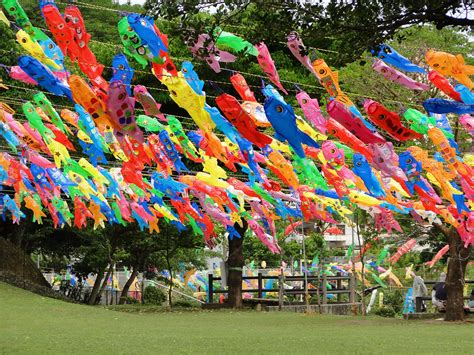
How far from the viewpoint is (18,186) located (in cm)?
1722

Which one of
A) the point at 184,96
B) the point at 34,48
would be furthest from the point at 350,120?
the point at 34,48

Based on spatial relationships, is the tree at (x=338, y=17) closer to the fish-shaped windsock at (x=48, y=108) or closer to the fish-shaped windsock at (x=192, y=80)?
the fish-shaped windsock at (x=192, y=80)

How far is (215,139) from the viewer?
13.5 metres

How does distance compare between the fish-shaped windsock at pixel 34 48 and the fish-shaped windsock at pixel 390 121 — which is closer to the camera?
the fish-shaped windsock at pixel 390 121

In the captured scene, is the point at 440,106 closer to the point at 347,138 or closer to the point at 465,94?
the point at 465,94

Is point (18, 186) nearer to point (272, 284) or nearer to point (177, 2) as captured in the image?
point (177, 2)

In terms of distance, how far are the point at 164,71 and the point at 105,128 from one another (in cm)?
286

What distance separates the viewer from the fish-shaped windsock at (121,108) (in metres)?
9.20

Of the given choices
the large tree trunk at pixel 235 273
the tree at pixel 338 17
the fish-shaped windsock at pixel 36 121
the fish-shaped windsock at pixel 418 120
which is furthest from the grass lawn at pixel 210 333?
the tree at pixel 338 17

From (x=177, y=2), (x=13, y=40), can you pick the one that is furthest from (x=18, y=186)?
(x=177, y=2)

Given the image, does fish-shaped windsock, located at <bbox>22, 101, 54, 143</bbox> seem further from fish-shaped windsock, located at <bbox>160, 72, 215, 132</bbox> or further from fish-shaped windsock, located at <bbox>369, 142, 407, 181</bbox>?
fish-shaped windsock, located at <bbox>369, 142, 407, 181</bbox>

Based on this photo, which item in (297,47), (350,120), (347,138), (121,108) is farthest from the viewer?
(347,138)

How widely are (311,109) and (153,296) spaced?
73.3ft

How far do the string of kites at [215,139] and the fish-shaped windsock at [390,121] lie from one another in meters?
0.02
